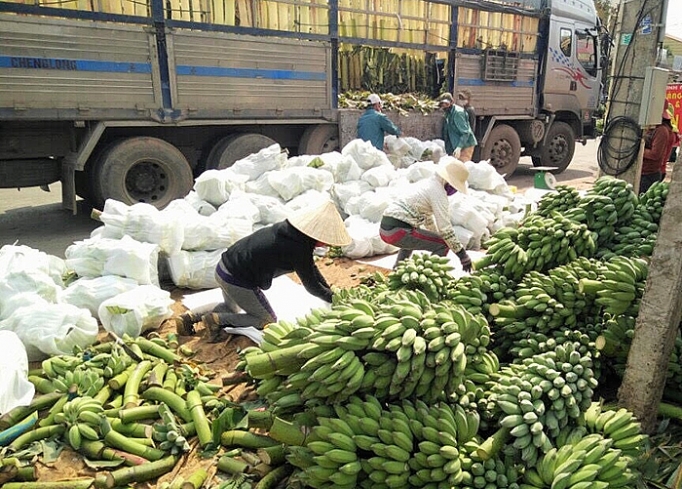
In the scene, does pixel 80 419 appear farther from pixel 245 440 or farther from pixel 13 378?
pixel 245 440

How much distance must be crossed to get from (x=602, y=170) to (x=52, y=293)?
575cm

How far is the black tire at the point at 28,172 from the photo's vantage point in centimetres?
689

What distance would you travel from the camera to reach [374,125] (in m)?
9.09

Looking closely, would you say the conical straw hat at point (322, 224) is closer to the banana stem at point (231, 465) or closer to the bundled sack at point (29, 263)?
the banana stem at point (231, 465)

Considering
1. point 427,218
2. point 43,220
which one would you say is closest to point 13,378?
point 427,218

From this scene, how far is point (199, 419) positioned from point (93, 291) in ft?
6.67

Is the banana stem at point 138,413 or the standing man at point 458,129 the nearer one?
the banana stem at point 138,413

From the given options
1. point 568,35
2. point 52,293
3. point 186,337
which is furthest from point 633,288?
point 568,35

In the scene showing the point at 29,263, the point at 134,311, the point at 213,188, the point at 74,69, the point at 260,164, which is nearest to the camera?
the point at 134,311

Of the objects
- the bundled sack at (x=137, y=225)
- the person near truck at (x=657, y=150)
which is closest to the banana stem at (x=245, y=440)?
the bundled sack at (x=137, y=225)

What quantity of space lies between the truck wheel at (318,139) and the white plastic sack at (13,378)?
6546 mm

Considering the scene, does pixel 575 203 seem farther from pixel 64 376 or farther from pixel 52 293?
pixel 52 293

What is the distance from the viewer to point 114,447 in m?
2.93

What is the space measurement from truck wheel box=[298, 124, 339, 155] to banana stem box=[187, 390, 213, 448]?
6626 millimetres
